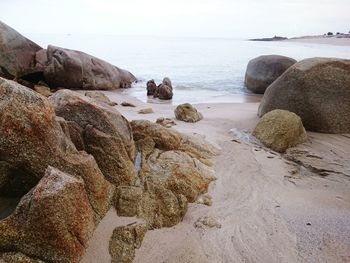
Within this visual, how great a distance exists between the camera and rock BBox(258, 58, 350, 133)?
657 cm

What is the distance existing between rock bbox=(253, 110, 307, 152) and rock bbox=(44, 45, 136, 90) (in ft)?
27.6

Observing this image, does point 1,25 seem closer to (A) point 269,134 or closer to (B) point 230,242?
(A) point 269,134

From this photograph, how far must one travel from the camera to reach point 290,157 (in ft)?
17.8

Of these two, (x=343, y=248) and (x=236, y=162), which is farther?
(x=236, y=162)

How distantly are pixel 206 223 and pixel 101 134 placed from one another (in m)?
1.44

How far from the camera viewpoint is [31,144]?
2.87m

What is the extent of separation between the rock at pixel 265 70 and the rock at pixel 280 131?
7.89 metres

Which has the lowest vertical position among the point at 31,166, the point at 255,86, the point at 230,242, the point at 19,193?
the point at 255,86

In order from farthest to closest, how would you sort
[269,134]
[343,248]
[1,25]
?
1. [1,25]
2. [269,134]
3. [343,248]

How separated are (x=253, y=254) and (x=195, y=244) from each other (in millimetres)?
539

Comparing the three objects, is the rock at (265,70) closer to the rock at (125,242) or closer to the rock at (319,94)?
the rock at (319,94)

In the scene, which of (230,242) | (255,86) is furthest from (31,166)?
(255,86)

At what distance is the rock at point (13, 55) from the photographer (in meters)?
10.9

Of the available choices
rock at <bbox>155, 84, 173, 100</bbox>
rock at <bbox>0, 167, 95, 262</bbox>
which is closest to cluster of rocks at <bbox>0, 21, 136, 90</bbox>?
rock at <bbox>155, 84, 173, 100</bbox>
